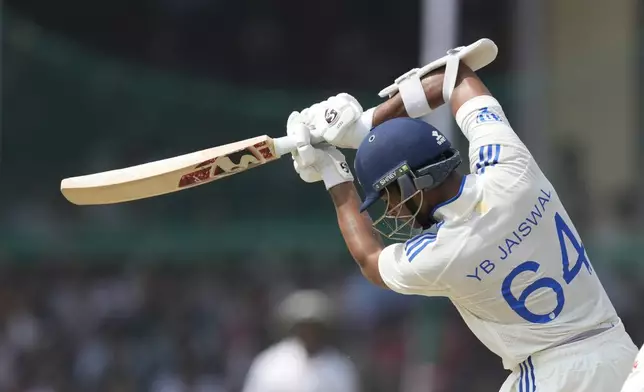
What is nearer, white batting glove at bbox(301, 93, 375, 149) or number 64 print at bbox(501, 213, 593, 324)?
number 64 print at bbox(501, 213, 593, 324)

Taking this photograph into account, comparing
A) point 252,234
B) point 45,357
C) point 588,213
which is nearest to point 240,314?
point 252,234

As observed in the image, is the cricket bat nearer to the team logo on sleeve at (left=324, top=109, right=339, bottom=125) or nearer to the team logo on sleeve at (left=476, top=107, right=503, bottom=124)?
the team logo on sleeve at (left=324, top=109, right=339, bottom=125)

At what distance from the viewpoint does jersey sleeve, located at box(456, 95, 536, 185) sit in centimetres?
314

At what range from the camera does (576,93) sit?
7652mm

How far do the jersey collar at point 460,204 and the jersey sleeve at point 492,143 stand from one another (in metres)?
0.07

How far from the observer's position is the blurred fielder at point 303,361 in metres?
5.75

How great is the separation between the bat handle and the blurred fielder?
2332mm

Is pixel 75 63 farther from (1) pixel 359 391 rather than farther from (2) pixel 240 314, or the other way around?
(1) pixel 359 391

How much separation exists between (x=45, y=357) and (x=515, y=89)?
3058 mm

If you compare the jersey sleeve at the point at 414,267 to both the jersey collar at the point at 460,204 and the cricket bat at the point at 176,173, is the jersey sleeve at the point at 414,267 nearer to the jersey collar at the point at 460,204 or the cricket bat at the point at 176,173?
the jersey collar at the point at 460,204

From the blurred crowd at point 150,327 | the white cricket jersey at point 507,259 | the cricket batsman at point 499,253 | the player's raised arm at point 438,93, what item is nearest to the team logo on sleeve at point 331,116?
the player's raised arm at point 438,93

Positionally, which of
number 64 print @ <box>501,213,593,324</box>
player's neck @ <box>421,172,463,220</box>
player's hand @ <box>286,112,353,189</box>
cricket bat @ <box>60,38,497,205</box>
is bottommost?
number 64 print @ <box>501,213,593,324</box>

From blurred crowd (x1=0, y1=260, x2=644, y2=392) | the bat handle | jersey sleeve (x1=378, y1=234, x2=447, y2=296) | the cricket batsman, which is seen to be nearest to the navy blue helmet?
the cricket batsman

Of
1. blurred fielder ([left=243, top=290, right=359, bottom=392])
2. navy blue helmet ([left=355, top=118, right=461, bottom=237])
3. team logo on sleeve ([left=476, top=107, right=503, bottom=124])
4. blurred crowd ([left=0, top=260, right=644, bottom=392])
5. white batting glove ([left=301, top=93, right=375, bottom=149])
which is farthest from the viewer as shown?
blurred crowd ([left=0, top=260, right=644, bottom=392])
